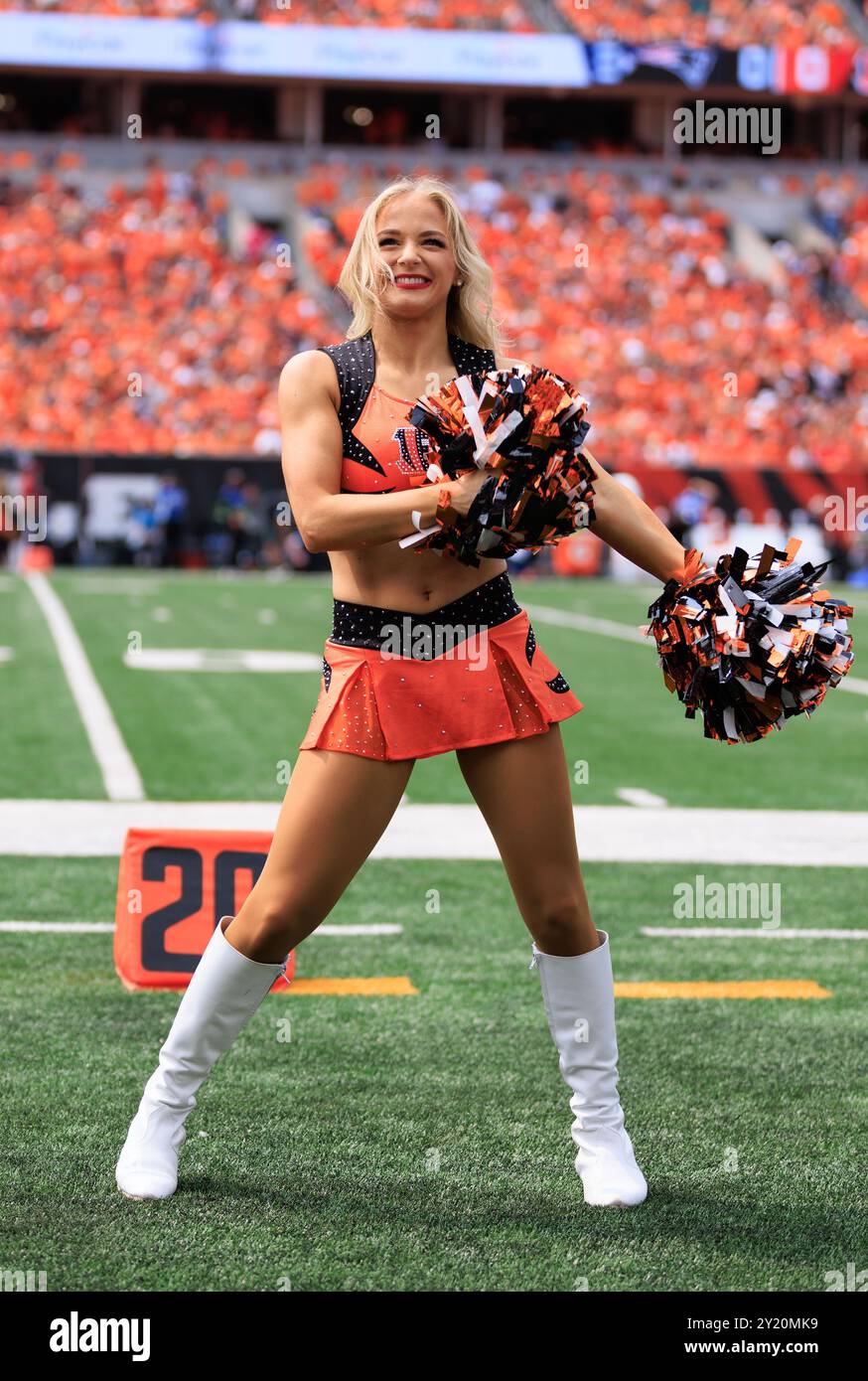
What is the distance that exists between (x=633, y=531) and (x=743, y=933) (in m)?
2.71

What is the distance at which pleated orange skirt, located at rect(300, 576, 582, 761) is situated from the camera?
10.4ft

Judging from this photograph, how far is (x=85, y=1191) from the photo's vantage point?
→ 3234 mm

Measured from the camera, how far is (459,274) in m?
3.26

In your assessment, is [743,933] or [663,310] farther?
[663,310]

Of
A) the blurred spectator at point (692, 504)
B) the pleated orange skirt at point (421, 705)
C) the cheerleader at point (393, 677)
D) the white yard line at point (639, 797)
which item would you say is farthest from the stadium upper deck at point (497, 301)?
the pleated orange skirt at point (421, 705)

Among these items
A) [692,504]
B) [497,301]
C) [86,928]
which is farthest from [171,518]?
[86,928]

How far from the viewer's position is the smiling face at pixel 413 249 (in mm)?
3146

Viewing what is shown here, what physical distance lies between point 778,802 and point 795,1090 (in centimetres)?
417

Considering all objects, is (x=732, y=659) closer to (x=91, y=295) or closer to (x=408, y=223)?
(x=408, y=223)

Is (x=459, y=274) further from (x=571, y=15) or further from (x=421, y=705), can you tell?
(x=571, y=15)

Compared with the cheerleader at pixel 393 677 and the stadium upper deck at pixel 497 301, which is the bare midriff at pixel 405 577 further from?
the stadium upper deck at pixel 497 301

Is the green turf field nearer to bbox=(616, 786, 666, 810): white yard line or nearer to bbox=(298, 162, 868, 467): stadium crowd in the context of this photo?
bbox=(616, 786, 666, 810): white yard line

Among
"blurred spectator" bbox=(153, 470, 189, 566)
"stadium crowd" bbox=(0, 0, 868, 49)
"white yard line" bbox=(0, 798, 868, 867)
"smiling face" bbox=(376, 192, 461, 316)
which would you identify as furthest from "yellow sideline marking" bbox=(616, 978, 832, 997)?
"stadium crowd" bbox=(0, 0, 868, 49)

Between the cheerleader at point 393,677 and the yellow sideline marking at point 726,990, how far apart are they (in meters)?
1.58
